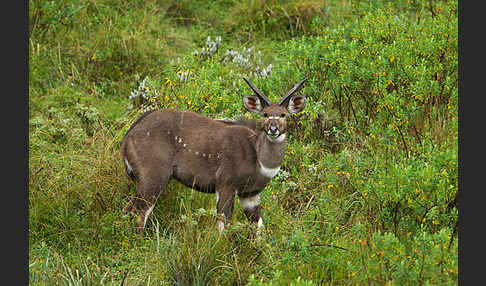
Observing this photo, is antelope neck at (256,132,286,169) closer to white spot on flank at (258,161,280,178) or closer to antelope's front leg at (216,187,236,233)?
white spot on flank at (258,161,280,178)

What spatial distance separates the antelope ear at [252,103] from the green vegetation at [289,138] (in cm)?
97

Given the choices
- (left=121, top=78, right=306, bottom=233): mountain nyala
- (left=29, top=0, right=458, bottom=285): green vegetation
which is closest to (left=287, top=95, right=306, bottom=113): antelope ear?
(left=121, top=78, right=306, bottom=233): mountain nyala

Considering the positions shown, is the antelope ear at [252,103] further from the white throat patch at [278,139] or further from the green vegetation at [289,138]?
the green vegetation at [289,138]

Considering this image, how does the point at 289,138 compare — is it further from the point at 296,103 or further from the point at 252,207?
the point at 252,207

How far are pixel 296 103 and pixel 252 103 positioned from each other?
1.58 feet

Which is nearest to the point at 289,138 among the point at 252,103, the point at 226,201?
the point at 252,103

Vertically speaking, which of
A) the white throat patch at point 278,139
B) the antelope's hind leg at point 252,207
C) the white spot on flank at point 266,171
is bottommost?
the antelope's hind leg at point 252,207

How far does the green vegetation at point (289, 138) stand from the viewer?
245 inches

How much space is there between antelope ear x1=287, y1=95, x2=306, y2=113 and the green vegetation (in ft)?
2.18

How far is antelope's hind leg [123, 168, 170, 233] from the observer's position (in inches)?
285

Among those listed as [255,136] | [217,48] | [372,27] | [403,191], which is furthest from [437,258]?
[217,48]

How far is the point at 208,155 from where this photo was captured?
7.33 meters

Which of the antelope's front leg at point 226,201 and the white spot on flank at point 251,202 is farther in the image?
the white spot on flank at point 251,202

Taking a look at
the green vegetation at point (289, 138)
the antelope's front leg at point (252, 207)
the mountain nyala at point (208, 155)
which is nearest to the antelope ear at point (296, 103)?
the mountain nyala at point (208, 155)
